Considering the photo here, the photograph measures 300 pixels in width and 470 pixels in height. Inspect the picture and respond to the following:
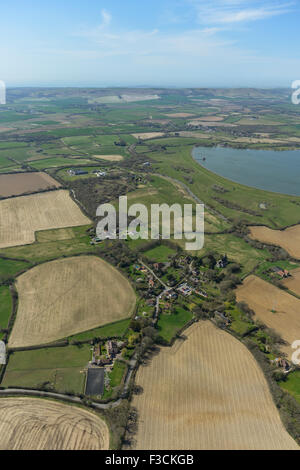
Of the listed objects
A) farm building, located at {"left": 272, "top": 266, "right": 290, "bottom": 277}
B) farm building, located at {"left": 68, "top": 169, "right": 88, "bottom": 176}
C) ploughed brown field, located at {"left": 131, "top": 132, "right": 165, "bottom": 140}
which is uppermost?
ploughed brown field, located at {"left": 131, "top": 132, "right": 165, "bottom": 140}

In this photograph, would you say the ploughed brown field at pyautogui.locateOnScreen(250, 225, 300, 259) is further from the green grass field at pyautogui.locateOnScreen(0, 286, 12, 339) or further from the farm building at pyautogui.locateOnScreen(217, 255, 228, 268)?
the green grass field at pyautogui.locateOnScreen(0, 286, 12, 339)

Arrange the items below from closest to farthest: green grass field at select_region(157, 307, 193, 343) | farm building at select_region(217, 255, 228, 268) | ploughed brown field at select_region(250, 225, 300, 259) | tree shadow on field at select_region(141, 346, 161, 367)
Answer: tree shadow on field at select_region(141, 346, 161, 367) < green grass field at select_region(157, 307, 193, 343) < farm building at select_region(217, 255, 228, 268) < ploughed brown field at select_region(250, 225, 300, 259)

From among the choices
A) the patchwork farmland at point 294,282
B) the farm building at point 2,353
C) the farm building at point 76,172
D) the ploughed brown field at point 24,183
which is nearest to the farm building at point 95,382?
the farm building at point 2,353

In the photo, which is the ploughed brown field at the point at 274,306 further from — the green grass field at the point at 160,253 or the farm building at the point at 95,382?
the farm building at the point at 95,382

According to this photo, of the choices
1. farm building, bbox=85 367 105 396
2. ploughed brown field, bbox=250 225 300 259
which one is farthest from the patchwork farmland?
farm building, bbox=85 367 105 396

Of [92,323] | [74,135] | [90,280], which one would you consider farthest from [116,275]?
[74,135]

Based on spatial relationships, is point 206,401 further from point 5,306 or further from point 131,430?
point 5,306
